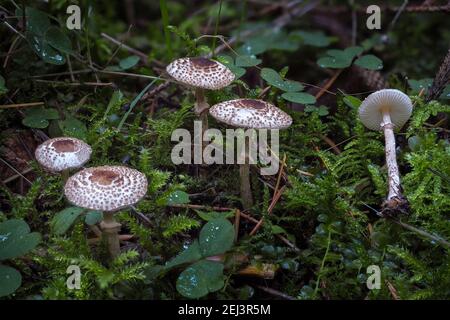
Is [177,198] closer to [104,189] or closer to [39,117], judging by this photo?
[104,189]

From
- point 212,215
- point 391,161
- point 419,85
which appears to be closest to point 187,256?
point 212,215

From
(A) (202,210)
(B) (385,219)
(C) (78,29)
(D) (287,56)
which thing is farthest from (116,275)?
(D) (287,56)

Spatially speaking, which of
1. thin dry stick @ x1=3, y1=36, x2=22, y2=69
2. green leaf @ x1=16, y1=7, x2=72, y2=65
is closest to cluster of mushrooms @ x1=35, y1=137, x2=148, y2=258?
green leaf @ x1=16, y1=7, x2=72, y2=65

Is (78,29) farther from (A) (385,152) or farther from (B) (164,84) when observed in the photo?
(A) (385,152)

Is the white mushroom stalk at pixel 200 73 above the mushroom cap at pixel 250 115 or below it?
above

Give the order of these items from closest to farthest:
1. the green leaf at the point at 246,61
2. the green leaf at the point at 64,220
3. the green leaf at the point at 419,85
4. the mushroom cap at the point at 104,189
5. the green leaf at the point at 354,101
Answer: the mushroom cap at the point at 104,189 < the green leaf at the point at 64,220 < the green leaf at the point at 354,101 < the green leaf at the point at 246,61 < the green leaf at the point at 419,85

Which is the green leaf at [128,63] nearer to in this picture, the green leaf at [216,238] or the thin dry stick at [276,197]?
the thin dry stick at [276,197]

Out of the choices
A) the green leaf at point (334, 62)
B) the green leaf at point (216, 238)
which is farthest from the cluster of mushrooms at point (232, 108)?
the green leaf at point (334, 62)
